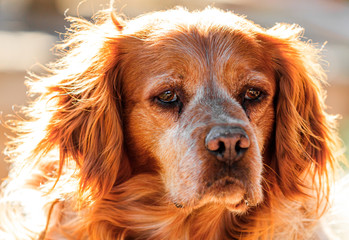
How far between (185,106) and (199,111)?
13cm

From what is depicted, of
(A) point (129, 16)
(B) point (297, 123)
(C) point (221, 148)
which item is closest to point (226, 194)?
(C) point (221, 148)

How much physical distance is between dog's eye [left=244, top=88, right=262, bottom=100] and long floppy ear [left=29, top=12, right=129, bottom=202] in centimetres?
79

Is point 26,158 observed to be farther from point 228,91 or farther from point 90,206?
point 228,91

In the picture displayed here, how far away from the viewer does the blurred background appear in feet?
24.2

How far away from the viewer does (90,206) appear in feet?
9.75

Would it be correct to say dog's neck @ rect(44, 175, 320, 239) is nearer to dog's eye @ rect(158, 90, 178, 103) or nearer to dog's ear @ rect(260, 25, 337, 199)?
dog's ear @ rect(260, 25, 337, 199)

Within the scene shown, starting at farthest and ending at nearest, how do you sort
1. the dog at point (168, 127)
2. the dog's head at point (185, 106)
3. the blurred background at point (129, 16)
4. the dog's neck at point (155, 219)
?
the blurred background at point (129, 16) < the dog's neck at point (155, 219) < the dog at point (168, 127) < the dog's head at point (185, 106)

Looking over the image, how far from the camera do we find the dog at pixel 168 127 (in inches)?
114

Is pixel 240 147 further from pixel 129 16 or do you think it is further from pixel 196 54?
pixel 129 16

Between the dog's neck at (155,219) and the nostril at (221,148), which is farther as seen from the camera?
the dog's neck at (155,219)

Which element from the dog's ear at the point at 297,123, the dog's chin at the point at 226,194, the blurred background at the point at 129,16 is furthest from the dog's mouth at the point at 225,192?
the blurred background at the point at 129,16

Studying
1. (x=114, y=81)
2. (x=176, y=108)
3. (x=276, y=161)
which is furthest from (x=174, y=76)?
(x=276, y=161)

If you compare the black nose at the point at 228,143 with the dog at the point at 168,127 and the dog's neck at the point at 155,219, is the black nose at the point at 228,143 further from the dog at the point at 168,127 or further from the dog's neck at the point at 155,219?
the dog's neck at the point at 155,219

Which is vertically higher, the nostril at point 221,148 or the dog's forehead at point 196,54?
the dog's forehead at point 196,54
